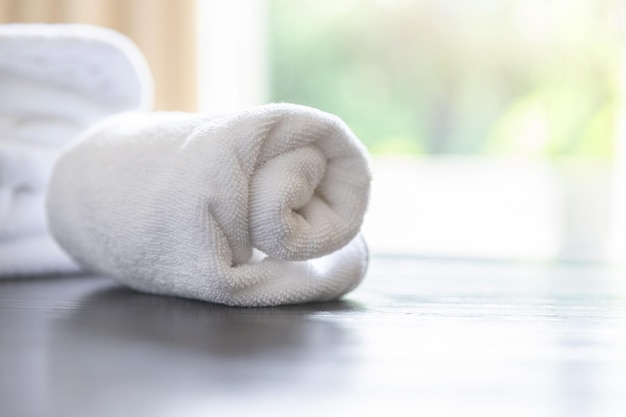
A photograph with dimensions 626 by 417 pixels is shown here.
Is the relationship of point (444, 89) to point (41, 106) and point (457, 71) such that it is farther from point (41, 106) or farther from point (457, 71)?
point (41, 106)

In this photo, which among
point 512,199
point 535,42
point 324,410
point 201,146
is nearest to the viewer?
point 324,410

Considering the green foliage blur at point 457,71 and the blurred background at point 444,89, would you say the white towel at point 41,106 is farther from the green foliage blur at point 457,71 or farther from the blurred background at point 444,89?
the green foliage blur at point 457,71

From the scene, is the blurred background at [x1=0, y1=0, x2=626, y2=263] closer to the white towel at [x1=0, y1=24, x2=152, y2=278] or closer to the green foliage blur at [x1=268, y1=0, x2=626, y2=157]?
the green foliage blur at [x1=268, y1=0, x2=626, y2=157]

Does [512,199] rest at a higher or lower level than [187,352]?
lower

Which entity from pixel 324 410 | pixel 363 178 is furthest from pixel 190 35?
pixel 324 410

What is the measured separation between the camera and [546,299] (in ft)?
2.48

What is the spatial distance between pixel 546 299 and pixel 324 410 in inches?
16.6

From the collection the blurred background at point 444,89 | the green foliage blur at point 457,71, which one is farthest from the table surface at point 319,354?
the green foliage blur at point 457,71

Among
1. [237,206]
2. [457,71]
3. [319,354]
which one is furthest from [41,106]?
[457,71]

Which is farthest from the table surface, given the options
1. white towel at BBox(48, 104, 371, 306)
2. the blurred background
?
the blurred background

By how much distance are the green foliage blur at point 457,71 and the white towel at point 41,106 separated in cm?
221

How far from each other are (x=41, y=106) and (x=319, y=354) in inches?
21.2

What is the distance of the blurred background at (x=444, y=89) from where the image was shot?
2020 mm

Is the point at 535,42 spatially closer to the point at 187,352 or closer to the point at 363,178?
the point at 363,178
